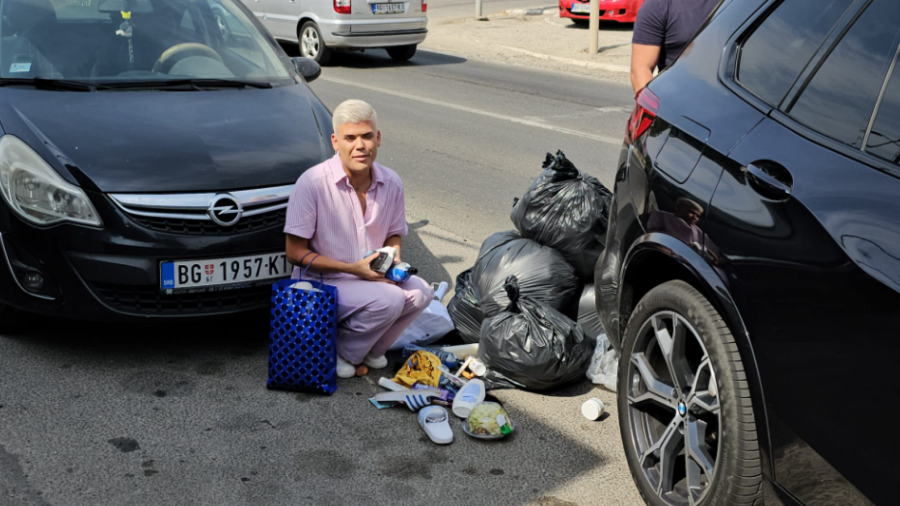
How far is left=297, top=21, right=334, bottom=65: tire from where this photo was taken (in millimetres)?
15641

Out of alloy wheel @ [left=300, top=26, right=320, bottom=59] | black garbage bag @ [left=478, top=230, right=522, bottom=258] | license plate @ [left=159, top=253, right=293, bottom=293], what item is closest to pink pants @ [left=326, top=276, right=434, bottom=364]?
license plate @ [left=159, top=253, right=293, bottom=293]

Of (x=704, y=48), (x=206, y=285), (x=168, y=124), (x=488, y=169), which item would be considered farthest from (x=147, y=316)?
(x=488, y=169)

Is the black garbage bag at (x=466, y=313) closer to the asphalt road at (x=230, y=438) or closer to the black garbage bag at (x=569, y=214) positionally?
the black garbage bag at (x=569, y=214)

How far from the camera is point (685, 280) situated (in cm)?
303

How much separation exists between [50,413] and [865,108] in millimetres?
3062

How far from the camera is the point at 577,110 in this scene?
11484 millimetres

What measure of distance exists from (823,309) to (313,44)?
1437cm

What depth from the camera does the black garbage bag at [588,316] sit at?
4473mm

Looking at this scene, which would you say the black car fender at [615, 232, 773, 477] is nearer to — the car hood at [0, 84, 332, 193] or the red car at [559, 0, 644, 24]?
the car hood at [0, 84, 332, 193]

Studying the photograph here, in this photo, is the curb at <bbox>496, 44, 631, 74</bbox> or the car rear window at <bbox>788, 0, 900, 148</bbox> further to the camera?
the curb at <bbox>496, 44, 631, 74</bbox>

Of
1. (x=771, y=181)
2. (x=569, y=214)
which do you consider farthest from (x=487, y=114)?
(x=771, y=181)

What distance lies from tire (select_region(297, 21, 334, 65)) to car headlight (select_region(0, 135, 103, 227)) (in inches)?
465

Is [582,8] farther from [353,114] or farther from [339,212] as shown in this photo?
[339,212]

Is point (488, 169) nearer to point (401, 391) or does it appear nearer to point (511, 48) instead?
point (401, 391)
